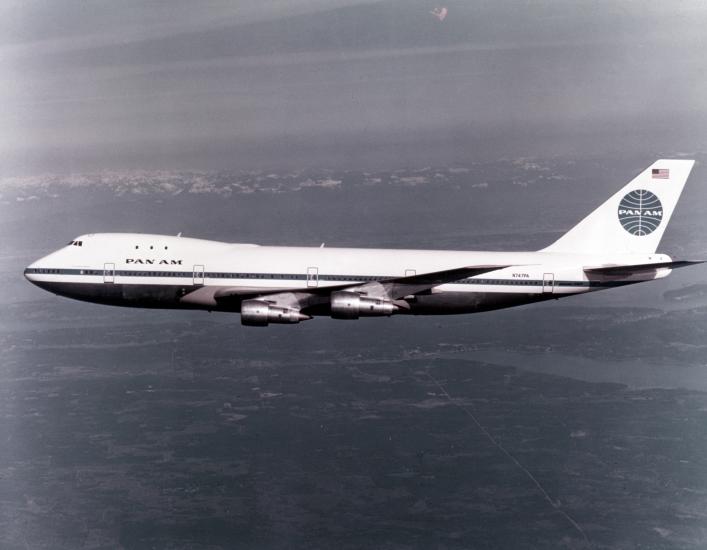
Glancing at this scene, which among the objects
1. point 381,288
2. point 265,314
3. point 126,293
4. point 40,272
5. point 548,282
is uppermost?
point 40,272

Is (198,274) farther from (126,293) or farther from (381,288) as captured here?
(381,288)

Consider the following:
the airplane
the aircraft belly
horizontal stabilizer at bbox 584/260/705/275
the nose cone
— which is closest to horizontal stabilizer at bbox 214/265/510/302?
the airplane

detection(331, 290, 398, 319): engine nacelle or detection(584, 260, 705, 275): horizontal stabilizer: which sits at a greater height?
detection(584, 260, 705, 275): horizontal stabilizer

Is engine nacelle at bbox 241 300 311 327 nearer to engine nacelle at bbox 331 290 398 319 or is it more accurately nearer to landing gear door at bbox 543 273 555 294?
engine nacelle at bbox 331 290 398 319

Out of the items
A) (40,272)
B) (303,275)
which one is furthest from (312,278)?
(40,272)

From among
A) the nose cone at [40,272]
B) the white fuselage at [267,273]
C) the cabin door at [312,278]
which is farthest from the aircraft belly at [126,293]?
the cabin door at [312,278]

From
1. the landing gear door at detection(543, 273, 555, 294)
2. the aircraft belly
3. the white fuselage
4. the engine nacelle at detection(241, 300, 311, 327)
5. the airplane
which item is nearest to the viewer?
the engine nacelle at detection(241, 300, 311, 327)
